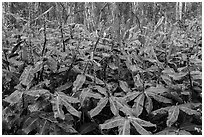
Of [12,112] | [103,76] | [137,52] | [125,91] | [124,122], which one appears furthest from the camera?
[137,52]

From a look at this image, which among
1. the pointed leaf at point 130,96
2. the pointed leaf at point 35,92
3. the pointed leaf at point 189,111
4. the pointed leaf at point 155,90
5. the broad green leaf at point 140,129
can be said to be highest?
the pointed leaf at point 35,92

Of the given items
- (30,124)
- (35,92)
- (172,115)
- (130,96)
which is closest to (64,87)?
(35,92)

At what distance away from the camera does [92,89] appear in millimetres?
1922

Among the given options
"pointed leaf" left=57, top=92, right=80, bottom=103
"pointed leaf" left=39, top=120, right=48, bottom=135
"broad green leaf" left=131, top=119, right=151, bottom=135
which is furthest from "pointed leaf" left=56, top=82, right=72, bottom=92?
"broad green leaf" left=131, top=119, right=151, bottom=135

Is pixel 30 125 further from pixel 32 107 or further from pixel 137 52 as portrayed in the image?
pixel 137 52

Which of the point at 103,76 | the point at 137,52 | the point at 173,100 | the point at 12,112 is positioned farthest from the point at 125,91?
the point at 12,112

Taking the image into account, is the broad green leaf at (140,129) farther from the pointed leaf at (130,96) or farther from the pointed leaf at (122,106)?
the pointed leaf at (130,96)

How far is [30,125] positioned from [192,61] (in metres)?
1.20

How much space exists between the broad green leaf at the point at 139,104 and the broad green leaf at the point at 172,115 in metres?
0.18

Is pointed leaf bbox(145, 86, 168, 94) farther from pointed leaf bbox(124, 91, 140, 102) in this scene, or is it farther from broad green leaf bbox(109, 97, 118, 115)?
broad green leaf bbox(109, 97, 118, 115)

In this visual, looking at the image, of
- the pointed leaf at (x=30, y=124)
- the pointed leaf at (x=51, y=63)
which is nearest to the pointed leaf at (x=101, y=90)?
the pointed leaf at (x=51, y=63)

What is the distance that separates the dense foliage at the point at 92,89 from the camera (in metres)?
1.79

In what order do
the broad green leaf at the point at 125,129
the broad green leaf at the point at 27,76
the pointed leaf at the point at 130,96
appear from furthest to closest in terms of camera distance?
the pointed leaf at the point at 130,96 → the broad green leaf at the point at 27,76 → the broad green leaf at the point at 125,129

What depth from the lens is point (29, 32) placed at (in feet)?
6.70
